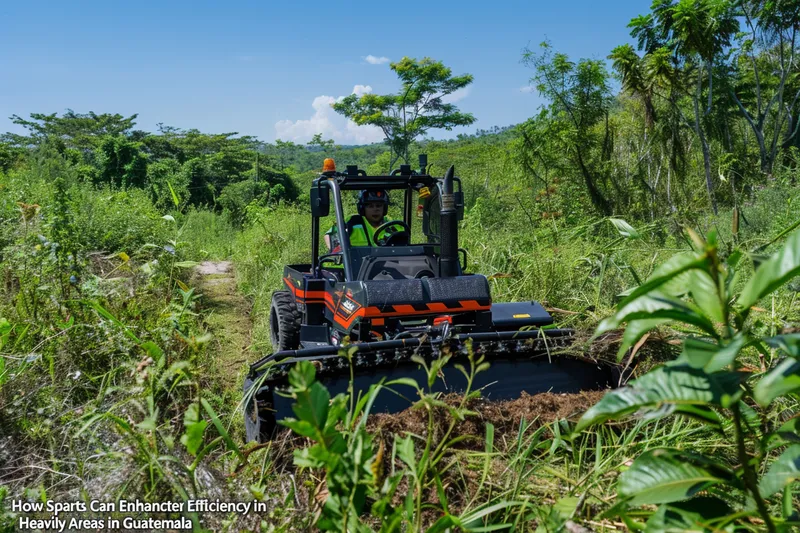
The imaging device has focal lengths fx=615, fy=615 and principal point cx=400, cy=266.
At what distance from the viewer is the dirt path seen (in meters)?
5.53

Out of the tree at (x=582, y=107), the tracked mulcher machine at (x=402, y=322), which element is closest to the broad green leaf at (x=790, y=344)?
the tracked mulcher machine at (x=402, y=322)

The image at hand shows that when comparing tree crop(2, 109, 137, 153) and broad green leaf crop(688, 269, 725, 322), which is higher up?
tree crop(2, 109, 137, 153)

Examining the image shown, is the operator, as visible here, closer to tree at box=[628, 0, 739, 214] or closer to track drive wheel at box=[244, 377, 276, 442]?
track drive wheel at box=[244, 377, 276, 442]

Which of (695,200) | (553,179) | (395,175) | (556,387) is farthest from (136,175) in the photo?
(556,387)

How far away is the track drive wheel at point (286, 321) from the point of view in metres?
5.49

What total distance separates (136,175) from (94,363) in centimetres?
2641

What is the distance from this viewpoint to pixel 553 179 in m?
15.2

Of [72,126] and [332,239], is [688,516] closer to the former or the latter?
[332,239]

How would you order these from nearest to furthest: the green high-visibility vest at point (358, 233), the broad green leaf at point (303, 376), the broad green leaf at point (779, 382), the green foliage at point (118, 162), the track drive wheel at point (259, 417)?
the broad green leaf at point (779, 382)
the broad green leaf at point (303, 376)
the track drive wheel at point (259, 417)
the green high-visibility vest at point (358, 233)
the green foliage at point (118, 162)

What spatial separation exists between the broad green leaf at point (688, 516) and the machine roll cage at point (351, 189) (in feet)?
11.7

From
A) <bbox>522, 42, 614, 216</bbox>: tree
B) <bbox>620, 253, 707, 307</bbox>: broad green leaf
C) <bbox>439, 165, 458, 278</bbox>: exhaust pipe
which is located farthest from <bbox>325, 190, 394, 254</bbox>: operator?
<bbox>522, 42, 614, 216</bbox>: tree

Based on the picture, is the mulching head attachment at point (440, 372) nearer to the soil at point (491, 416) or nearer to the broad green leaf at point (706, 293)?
the soil at point (491, 416)

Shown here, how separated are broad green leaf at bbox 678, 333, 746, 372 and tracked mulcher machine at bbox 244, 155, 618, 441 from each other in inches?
78.0

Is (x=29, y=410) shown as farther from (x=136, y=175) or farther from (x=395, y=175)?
(x=136, y=175)
